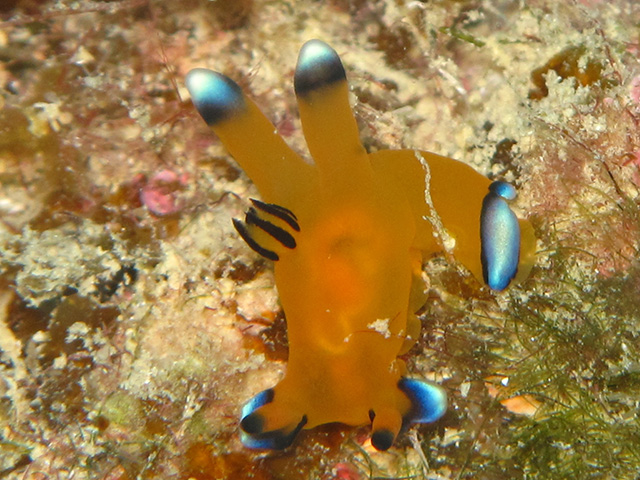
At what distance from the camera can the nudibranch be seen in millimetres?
2490

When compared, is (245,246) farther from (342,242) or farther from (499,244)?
(499,244)

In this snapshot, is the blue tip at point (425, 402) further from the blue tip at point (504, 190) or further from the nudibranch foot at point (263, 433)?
the blue tip at point (504, 190)

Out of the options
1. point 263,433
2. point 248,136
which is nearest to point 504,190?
point 248,136

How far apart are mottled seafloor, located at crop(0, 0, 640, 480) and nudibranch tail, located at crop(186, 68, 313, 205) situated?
33 centimetres

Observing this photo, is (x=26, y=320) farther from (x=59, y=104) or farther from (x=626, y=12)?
(x=626, y=12)

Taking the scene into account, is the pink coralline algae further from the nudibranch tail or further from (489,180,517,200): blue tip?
(489,180,517,200): blue tip

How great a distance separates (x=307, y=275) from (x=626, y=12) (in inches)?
102

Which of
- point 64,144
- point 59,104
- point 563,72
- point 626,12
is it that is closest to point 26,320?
point 64,144

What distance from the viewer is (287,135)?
3.13m

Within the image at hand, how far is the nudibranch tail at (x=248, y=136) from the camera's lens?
2.65m

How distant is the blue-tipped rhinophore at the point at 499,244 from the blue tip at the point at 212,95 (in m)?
1.49

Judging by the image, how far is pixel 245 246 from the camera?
2984 mm

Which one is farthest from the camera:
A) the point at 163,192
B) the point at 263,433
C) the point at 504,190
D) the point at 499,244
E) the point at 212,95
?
the point at 163,192

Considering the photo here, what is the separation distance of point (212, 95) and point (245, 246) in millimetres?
904
